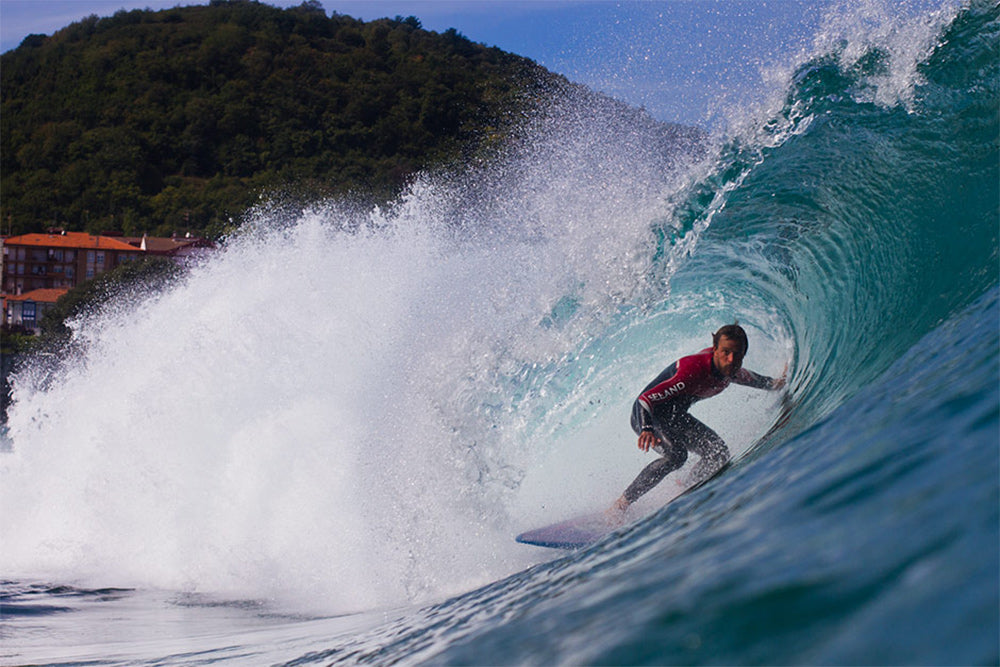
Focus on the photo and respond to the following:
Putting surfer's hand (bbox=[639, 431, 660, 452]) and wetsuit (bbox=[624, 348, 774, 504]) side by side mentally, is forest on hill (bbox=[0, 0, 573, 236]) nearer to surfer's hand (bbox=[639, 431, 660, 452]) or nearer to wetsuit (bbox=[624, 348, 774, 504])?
wetsuit (bbox=[624, 348, 774, 504])

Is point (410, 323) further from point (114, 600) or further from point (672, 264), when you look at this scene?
point (114, 600)

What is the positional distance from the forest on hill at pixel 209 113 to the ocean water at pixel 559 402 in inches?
1356

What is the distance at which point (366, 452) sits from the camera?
6.21 metres

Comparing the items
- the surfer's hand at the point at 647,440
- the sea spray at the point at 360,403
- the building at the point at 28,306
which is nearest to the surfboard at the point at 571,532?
the sea spray at the point at 360,403

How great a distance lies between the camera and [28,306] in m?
54.9

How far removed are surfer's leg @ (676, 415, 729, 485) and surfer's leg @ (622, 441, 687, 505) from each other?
66 mm

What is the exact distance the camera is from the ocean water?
2.50 m

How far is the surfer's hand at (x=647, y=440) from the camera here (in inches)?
193

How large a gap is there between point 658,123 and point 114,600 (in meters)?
6.24

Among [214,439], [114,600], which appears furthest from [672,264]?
[114,600]

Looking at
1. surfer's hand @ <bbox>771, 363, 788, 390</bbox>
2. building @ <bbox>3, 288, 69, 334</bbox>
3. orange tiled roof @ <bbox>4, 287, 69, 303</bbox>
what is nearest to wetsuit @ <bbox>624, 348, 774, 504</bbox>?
surfer's hand @ <bbox>771, 363, 788, 390</bbox>

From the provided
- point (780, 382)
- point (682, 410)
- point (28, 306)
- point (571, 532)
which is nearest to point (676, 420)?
point (682, 410)

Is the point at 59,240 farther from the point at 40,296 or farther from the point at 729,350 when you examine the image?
the point at 729,350

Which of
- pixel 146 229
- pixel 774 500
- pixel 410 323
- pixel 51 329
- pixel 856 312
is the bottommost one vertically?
pixel 774 500
